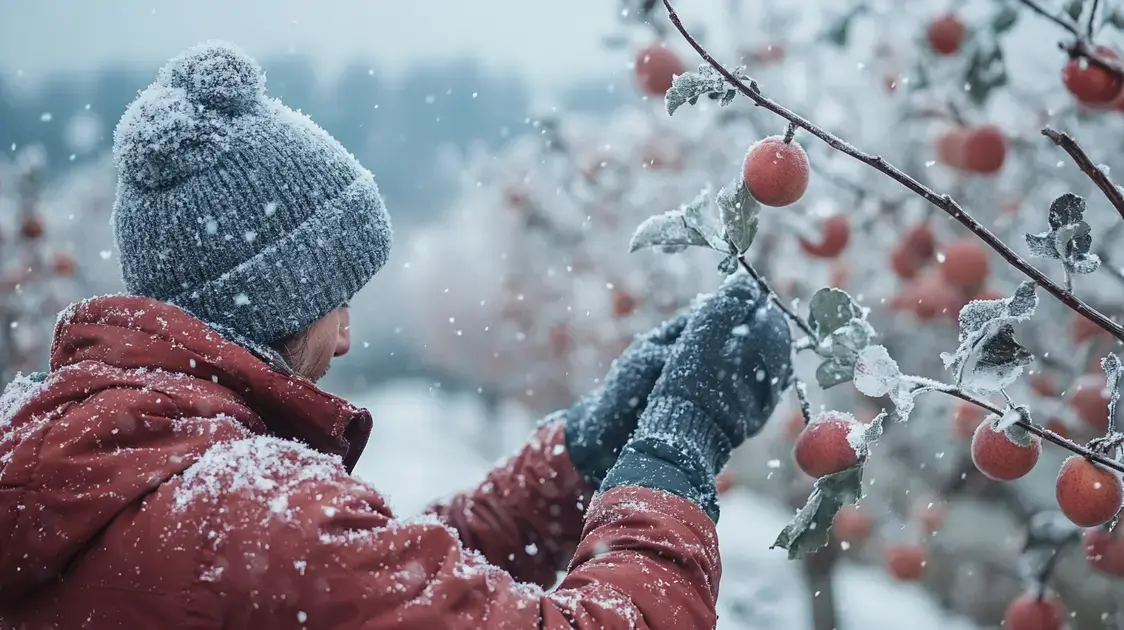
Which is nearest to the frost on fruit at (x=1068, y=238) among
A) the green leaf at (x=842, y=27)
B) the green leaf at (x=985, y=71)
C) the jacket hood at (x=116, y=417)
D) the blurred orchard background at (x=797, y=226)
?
the blurred orchard background at (x=797, y=226)

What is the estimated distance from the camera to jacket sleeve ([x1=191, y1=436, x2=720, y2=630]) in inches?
30.3

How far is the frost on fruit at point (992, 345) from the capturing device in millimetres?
758

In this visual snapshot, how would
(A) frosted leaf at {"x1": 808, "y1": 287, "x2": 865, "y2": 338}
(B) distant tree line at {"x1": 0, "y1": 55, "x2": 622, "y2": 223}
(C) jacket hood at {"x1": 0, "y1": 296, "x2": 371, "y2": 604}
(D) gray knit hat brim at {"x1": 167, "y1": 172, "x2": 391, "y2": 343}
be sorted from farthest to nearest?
(B) distant tree line at {"x1": 0, "y1": 55, "x2": 622, "y2": 223}
(D) gray knit hat brim at {"x1": 167, "y1": 172, "x2": 391, "y2": 343}
(A) frosted leaf at {"x1": 808, "y1": 287, "x2": 865, "y2": 338}
(C) jacket hood at {"x1": 0, "y1": 296, "x2": 371, "y2": 604}

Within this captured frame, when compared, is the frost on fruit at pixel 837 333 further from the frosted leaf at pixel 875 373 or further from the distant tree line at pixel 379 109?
the distant tree line at pixel 379 109

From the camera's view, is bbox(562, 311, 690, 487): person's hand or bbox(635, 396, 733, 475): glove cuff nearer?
bbox(635, 396, 733, 475): glove cuff

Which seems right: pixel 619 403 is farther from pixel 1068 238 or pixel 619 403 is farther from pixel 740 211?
pixel 1068 238

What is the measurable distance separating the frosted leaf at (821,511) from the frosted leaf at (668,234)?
0.99 feet

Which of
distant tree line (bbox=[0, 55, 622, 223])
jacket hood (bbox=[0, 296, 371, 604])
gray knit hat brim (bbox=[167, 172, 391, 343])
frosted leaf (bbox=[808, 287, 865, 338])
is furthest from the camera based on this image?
distant tree line (bbox=[0, 55, 622, 223])

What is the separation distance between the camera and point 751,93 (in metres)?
0.79

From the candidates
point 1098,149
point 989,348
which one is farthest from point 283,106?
point 1098,149

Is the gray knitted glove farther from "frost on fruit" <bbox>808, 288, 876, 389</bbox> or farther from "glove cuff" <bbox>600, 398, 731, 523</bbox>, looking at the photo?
"frost on fruit" <bbox>808, 288, 876, 389</bbox>

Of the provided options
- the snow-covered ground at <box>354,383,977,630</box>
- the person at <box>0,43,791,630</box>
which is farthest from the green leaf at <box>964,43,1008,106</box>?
the snow-covered ground at <box>354,383,977,630</box>

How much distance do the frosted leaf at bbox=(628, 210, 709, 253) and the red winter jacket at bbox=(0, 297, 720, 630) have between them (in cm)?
31

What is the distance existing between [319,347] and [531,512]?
0.47m
